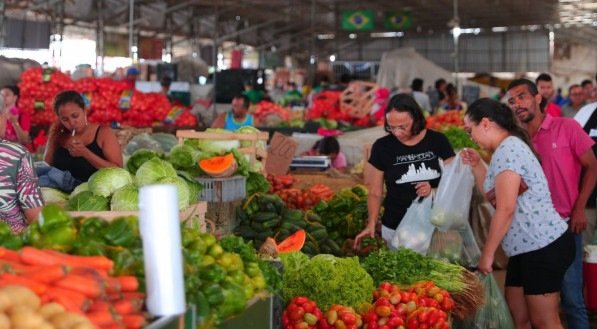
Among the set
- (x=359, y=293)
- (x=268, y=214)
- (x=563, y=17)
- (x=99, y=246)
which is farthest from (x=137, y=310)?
(x=563, y=17)

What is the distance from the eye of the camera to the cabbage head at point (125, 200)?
14.8ft

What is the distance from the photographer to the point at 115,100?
36.2 feet

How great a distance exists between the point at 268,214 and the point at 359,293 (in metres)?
1.93

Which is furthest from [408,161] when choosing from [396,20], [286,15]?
[396,20]

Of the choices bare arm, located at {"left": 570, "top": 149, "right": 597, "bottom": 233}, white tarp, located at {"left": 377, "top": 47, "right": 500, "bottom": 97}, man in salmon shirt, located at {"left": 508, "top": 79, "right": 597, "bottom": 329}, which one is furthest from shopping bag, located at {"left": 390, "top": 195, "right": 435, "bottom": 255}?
white tarp, located at {"left": 377, "top": 47, "right": 500, "bottom": 97}

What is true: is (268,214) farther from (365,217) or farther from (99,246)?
(99,246)

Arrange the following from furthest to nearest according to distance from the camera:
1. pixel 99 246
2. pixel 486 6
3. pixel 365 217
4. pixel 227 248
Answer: pixel 486 6, pixel 365 217, pixel 227 248, pixel 99 246

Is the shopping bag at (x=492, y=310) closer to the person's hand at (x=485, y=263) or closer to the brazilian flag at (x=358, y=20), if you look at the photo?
the person's hand at (x=485, y=263)

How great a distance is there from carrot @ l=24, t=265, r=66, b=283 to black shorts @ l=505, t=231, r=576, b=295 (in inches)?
115

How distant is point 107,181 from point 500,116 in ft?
7.17

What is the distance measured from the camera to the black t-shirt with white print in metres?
5.16

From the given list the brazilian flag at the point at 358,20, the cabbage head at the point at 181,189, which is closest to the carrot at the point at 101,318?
the cabbage head at the point at 181,189

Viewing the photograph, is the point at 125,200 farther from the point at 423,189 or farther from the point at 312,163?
the point at 312,163

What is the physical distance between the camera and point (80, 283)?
6.76ft
